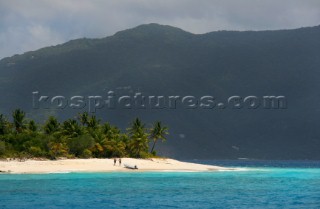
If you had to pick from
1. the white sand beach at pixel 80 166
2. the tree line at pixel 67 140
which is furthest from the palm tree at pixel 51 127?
the white sand beach at pixel 80 166

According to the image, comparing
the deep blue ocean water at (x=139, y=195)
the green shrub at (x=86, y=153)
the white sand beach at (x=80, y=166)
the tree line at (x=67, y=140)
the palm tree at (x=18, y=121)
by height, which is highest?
the palm tree at (x=18, y=121)

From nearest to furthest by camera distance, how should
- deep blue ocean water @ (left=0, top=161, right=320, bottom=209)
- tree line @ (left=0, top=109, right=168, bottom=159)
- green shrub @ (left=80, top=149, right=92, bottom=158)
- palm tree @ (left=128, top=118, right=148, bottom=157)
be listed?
deep blue ocean water @ (left=0, top=161, right=320, bottom=209) → tree line @ (left=0, top=109, right=168, bottom=159) → green shrub @ (left=80, top=149, right=92, bottom=158) → palm tree @ (left=128, top=118, right=148, bottom=157)

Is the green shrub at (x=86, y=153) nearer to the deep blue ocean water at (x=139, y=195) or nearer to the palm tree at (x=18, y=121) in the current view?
the palm tree at (x=18, y=121)

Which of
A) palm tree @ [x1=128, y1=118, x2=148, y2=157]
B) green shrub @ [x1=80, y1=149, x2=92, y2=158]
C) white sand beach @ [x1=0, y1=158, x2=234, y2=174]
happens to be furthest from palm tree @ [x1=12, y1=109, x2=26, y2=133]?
white sand beach @ [x1=0, y1=158, x2=234, y2=174]

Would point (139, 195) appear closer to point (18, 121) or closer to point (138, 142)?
point (138, 142)

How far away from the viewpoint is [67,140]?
297 feet

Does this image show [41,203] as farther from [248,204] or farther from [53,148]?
[53,148]

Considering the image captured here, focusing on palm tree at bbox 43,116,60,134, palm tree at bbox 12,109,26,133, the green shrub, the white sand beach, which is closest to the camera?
the white sand beach

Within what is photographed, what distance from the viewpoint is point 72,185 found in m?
52.8

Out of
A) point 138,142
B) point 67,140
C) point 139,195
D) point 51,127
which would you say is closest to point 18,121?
point 51,127

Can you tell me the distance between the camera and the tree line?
273 feet

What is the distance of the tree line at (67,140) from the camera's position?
83269 millimetres

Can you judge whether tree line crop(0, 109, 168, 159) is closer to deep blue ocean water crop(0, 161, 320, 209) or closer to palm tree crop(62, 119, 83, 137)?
palm tree crop(62, 119, 83, 137)

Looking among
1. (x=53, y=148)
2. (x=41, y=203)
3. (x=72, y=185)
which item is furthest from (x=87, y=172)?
(x=41, y=203)
